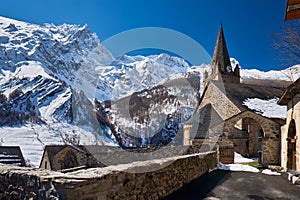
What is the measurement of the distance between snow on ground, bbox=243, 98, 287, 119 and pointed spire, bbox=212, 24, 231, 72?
10.7m

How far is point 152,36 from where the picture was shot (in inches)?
464

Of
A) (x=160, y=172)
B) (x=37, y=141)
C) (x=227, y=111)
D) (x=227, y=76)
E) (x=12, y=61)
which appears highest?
(x=12, y=61)

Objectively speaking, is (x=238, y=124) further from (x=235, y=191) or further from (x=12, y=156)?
(x=12, y=156)

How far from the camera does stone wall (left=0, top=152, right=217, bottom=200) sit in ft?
9.52

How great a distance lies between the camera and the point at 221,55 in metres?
34.1

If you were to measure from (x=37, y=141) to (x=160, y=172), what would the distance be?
7655 cm

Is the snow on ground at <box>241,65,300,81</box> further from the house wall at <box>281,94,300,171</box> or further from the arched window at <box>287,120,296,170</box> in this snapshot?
the arched window at <box>287,120,296,170</box>

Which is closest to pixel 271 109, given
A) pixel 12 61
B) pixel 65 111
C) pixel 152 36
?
pixel 152 36

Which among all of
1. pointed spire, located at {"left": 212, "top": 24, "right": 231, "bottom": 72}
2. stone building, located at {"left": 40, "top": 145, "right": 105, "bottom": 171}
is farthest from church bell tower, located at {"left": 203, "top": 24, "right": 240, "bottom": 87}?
stone building, located at {"left": 40, "top": 145, "right": 105, "bottom": 171}

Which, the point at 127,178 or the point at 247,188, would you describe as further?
the point at 247,188

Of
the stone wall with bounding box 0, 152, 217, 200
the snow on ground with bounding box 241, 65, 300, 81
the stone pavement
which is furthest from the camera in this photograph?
the snow on ground with bounding box 241, 65, 300, 81

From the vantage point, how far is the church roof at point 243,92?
22.9m

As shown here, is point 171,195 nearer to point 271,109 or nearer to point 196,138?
point 196,138

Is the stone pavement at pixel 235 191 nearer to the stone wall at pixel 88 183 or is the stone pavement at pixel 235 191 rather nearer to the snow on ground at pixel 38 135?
the stone wall at pixel 88 183
